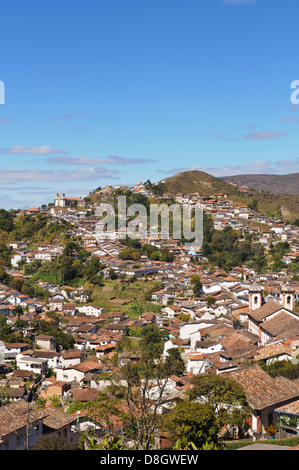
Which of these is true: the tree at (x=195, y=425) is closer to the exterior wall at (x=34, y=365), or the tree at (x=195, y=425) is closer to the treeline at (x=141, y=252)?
the exterior wall at (x=34, y=365)

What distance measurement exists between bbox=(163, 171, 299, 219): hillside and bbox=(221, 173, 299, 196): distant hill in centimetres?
4591

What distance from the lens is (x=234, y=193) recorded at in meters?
74.6

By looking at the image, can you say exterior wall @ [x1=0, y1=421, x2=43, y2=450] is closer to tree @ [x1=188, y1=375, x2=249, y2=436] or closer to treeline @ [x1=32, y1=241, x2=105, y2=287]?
tree @ [x1=188, y1=375, x2=249, y2=436]

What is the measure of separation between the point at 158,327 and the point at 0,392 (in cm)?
1105

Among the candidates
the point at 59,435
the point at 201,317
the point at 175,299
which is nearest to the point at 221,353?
the point at 59,435

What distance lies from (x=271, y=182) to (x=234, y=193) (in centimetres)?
6762

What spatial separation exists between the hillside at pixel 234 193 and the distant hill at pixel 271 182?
4591 cm

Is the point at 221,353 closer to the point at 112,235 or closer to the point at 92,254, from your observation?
the point at 92,254

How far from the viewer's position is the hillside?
67500 millimetres

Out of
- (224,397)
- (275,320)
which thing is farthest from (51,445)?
(275,320)

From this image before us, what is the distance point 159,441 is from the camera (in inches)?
372

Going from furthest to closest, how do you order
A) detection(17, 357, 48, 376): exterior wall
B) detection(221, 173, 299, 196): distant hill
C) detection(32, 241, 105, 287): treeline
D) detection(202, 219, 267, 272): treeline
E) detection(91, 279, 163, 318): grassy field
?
detection(221, 173, 299, 196): distant hill < detection(202, 219, 267, 272): treeline < detection(32, 241, 105, 287): treeline < detection(91, 279, 163, 318): grassy field < detection(17, 357, 48, 376): exterior wall

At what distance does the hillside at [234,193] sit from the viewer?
2657 inches

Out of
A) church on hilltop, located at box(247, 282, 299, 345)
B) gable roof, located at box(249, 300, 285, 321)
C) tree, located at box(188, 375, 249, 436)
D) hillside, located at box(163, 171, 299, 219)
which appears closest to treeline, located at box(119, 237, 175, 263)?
church on hilltop, located at box(247, 282, 299, 345)
